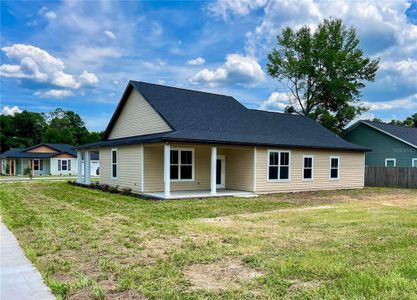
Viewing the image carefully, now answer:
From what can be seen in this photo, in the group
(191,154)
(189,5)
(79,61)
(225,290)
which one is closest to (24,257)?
(225,290)

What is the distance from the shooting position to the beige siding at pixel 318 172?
16891 mm

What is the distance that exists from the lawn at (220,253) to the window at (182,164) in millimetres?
5839

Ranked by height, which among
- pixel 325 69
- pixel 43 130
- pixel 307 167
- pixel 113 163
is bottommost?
pixel 307 167

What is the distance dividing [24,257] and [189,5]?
12.6m

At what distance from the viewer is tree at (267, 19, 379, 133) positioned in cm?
3566

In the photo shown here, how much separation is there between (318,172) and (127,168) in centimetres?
1016

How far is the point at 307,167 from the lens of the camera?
741 inches

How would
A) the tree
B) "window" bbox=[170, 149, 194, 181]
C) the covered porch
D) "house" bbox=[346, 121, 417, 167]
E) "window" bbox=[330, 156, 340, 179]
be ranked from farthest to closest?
the tree, "house" bbox=[346, 121, 417, 167], "window" bbox=[330, 156, 340, 179], "window" bbox=[170, 149, 194, 181], the covered porch

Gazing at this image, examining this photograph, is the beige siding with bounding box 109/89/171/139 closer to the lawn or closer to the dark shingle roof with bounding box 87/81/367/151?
the dark shingle roof with bounding box 87/81/367/151

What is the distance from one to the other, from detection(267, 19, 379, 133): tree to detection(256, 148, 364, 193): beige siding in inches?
571

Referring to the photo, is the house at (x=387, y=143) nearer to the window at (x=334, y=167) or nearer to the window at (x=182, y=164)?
the window at (x=334, y=167)

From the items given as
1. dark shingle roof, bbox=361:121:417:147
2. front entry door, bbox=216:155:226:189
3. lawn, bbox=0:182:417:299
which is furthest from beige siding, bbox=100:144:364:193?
dark shingle roof, bbox=361:121:417:147

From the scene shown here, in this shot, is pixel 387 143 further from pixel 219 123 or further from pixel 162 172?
pixel 162 172

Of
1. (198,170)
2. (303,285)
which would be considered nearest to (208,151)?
(198,170)
